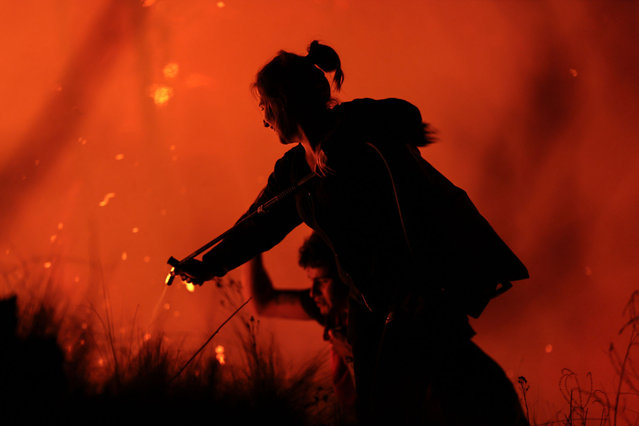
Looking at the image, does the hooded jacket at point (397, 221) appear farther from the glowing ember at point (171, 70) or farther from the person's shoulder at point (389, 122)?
the glowing ember at point (171, 70)

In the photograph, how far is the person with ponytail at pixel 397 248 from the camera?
1118 mm

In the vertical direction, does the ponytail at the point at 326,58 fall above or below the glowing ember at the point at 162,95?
below

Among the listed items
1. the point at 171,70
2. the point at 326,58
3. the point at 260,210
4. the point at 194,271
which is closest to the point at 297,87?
the point at 326,58

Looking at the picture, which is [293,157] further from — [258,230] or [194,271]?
[194,271]

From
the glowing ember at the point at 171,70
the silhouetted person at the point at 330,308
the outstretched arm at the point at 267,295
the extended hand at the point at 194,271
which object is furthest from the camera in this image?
the glowing ember at the point at 171,70

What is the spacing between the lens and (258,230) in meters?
1.45

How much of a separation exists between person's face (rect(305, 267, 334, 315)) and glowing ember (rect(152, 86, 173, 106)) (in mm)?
1123

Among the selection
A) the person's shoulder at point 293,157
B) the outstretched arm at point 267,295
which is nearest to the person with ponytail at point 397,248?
the person's shoulder at point 293,157

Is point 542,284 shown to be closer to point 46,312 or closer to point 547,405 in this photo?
point 547,405

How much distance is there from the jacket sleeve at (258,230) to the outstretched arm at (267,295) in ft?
1.68

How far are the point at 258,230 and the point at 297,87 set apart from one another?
1.34 feet

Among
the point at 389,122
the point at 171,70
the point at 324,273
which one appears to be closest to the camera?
the point at 389,122

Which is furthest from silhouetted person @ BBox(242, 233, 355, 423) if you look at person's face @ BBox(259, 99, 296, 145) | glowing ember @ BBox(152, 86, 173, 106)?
glowing ember @ BBox(152, 86, 173, 106)

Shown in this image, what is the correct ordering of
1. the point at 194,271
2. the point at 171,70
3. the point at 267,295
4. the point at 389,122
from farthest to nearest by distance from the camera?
1. the point at 171,70
2. the point at 267,295
3. the point at 194,271
4. the point at 389,122
